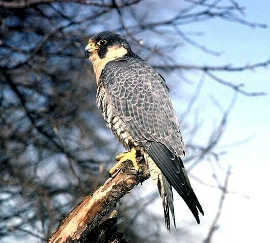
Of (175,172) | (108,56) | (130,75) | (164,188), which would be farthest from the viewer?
(108,56)

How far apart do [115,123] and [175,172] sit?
1.70 ft

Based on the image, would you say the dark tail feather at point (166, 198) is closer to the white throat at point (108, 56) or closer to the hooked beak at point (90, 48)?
the white throat at point (108, 56)

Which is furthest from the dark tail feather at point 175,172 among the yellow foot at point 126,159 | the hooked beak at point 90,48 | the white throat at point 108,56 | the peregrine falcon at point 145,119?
the hooked beak at point 90,48

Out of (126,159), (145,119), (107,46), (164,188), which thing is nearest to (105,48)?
(107,46)

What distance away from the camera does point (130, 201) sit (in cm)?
427

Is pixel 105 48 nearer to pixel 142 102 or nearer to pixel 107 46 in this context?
pixel 107 46

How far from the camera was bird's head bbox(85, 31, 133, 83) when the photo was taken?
2701 mm

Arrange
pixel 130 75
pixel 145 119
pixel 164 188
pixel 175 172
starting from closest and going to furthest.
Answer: pixel 175 172
pixel 164 188
pixel 145 119
pixel 130 75

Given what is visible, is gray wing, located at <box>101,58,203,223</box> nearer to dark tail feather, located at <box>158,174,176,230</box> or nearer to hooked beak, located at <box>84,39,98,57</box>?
dark tail feather, located at <box>158,174,176,230</box>

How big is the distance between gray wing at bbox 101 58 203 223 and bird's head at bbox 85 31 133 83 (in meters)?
0.13

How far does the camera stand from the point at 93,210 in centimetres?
216

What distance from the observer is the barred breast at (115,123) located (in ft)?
7.68

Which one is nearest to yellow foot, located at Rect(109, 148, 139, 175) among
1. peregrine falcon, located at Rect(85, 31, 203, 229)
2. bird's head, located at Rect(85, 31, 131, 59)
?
peregrine falcon, located at Rect(85, 31, 203, 229)

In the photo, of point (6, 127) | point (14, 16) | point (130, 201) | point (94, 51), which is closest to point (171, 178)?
point (94, 51)
